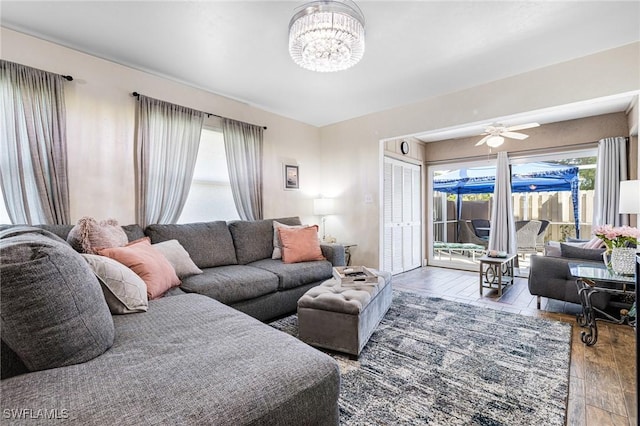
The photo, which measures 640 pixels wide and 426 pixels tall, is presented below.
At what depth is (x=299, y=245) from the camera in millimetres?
3379

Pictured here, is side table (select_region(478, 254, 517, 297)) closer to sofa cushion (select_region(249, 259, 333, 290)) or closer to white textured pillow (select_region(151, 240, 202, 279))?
sofa cushion (select_region(249, 259, 333, 290))

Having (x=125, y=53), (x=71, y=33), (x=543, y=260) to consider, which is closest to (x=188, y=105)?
(x=125, y=53)

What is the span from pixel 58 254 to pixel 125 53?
2.42 metres

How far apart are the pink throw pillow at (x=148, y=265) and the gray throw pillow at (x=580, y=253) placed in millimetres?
3916

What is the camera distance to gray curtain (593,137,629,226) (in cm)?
394

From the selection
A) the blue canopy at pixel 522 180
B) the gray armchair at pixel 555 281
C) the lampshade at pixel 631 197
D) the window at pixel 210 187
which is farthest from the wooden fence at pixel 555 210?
the window at pixel 210 187

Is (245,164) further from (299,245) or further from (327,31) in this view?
(327,31)

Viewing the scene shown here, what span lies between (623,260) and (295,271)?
2783mm

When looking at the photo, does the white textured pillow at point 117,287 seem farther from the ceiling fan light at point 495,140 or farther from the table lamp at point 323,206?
the ceiling fan light at point 495,140

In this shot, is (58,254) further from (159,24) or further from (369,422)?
(159,24)

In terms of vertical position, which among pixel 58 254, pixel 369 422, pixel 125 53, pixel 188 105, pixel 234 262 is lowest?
pixel 369 422

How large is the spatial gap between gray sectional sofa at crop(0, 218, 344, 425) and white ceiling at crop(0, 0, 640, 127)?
1.85 meters

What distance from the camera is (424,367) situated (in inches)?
79.0

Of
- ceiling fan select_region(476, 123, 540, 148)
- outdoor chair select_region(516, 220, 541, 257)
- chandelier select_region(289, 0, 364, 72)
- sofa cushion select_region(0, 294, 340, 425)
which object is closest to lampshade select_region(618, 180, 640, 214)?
ceiling fan select_region(476, 123, 540, 148)
